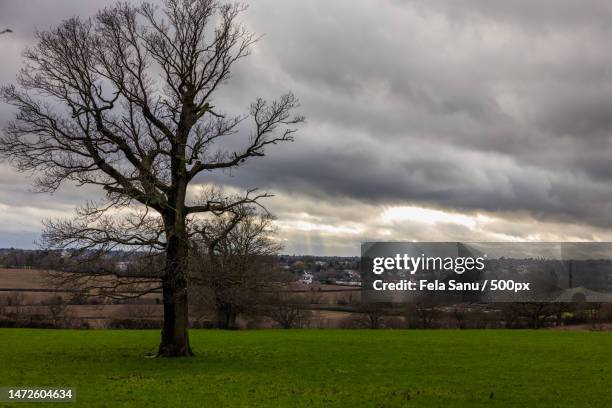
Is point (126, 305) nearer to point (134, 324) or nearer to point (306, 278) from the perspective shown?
point (134, 324)

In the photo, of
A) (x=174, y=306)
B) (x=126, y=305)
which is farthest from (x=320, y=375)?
(x=126, y=305)

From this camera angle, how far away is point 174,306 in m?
30.8

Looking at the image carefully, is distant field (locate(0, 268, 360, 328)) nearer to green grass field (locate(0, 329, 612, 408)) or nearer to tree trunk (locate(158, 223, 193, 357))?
green grass field (locate(0, 329, 612, 408))

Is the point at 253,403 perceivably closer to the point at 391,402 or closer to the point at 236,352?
the point at 391,402

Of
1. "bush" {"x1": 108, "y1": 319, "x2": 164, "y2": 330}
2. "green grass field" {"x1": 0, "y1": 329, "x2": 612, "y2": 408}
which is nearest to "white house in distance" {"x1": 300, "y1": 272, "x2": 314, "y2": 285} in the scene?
"bush" {"x1": 108, "y1": 319, "x2": 164, "y2": 330}

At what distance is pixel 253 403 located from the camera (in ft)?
62.3

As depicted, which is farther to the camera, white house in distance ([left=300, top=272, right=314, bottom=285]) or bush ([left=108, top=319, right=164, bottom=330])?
white house in distance ([left=300, top=272, right=314, bottom=285])

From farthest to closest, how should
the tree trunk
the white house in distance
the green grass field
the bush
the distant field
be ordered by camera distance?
1. the white house in distance
2. the distant field
3. the bush
4. the tree trunk
5. the green grass field

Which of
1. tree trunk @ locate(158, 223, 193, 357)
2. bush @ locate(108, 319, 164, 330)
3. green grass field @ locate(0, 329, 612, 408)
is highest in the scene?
tree trunk @ locate(158, 223, 193, 357)

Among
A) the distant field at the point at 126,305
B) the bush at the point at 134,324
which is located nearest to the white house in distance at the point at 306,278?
the distant field at the point at 126,305

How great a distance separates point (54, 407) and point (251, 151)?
55.7ft

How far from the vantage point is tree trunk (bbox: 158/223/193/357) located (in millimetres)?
29969

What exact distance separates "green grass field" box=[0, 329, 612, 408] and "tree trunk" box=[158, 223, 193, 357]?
120 cm

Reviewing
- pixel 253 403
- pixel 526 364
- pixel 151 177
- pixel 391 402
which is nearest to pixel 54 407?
pixel 253 403
